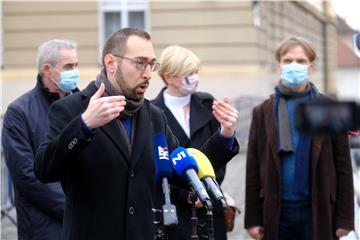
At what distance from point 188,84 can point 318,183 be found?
1123 millimetres

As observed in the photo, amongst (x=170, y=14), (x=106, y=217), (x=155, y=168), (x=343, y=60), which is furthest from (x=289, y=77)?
(x=343, y=60)

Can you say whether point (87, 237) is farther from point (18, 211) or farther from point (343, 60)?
point (343, 60)

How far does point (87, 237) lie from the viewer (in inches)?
118

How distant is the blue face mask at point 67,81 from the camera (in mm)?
4379

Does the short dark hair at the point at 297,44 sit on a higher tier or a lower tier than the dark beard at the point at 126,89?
higher

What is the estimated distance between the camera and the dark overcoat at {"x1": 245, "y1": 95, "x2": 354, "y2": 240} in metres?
4.32

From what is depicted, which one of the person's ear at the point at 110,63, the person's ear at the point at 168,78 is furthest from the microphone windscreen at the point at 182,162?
the person's ear at the point at 168,78

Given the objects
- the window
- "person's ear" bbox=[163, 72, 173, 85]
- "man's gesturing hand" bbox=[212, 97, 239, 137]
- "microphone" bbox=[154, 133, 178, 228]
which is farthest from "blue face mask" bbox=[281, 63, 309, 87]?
the window

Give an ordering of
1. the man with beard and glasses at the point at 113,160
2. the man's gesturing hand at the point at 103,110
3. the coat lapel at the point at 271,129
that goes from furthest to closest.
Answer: the coat lapel at the point at 271,129 → the man with beard and glasses at the point at 113,160 → the man's gesturing hand at the point at 103,110

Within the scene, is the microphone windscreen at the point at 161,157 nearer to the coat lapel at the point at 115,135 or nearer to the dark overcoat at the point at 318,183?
the coat lapel at the point at 115,135

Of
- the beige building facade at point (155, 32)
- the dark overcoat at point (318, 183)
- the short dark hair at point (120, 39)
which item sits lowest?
the dark overcoat at point (318, 183)

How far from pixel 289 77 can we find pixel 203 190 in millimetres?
2210

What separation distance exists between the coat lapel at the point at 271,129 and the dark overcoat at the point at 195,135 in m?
0.35

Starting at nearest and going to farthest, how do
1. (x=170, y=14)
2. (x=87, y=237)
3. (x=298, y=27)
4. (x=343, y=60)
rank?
(x=87, y=237), (x=170, y=14), (x=298, y=27), (x=343, y=60)
